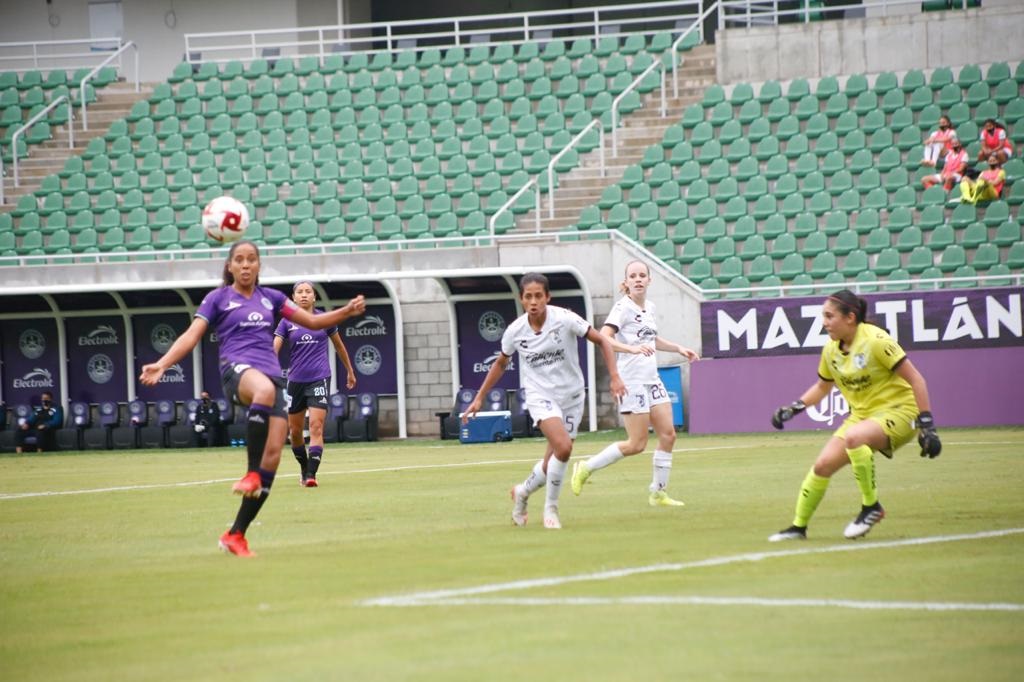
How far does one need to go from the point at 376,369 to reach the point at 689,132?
9.12 metres

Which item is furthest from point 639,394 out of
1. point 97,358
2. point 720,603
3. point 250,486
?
point 97,358

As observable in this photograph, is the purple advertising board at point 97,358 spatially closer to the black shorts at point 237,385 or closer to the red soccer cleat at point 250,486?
the black shorts at point 237,385

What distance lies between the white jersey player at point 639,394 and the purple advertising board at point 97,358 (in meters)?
20.1

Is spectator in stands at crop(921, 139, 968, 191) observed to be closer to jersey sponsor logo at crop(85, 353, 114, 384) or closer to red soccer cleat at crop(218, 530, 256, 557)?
jersey sponsor logo at crop(85, 353, 114, 384)

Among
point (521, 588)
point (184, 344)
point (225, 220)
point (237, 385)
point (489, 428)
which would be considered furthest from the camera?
point (489, 428)

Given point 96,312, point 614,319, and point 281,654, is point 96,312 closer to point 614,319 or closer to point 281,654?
point 614,319

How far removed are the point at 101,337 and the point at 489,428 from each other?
9.72m

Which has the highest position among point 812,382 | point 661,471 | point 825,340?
point 825,340

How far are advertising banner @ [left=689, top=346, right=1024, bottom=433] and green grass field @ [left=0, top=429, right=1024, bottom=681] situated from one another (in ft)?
35.2

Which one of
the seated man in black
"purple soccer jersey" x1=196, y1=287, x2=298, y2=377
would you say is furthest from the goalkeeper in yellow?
the seated man in black

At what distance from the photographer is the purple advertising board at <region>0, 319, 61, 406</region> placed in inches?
1296

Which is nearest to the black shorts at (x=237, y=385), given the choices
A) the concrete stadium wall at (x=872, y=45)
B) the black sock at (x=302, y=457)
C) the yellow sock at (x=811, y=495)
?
the yellow sock at (x=811, y=495)

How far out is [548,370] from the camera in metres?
12.8

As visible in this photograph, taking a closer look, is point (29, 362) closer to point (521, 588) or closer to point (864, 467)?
point (864, 467)
